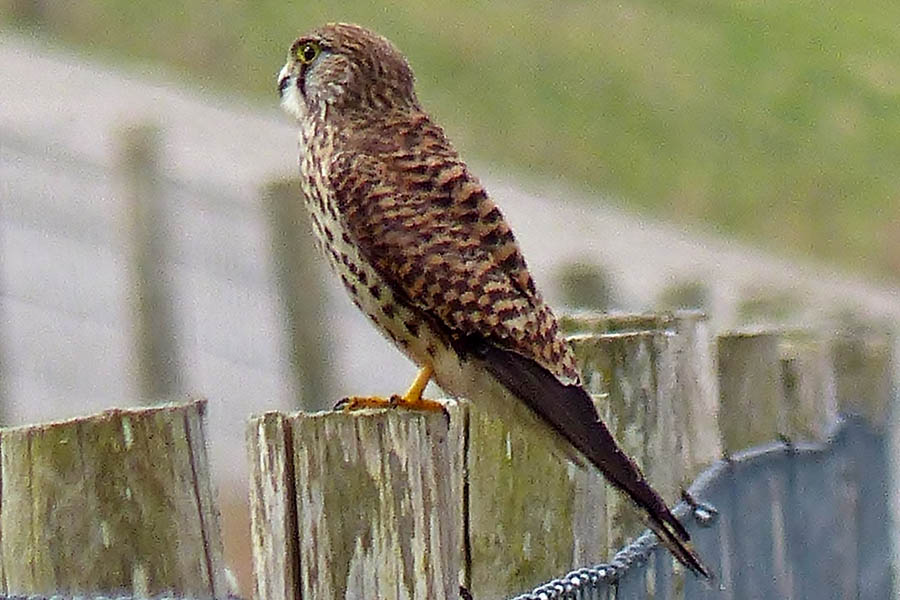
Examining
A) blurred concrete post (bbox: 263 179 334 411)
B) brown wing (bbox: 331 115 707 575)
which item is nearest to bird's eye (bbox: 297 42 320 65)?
brown wing (bbox: 331 115 707 575)

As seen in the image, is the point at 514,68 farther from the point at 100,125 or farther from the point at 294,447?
the point at 294,447

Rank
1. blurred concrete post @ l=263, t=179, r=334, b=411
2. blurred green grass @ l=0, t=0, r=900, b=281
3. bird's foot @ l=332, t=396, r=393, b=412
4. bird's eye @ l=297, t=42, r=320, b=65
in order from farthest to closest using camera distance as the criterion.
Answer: blurred green grass @ l=0, t=0, r=900, b=281, blurred concrete post @ l=263, t=179, r=334, b=411, bird's eye @ l=297, t=42, r=320, b=65, bird's foot @ l=332, t=396, r=393, b=412

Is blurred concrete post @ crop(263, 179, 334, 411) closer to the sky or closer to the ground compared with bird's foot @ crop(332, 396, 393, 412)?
closer to the sky

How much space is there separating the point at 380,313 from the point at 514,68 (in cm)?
2001

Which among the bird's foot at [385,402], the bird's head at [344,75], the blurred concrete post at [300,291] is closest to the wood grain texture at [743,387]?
the bird's foot at [385,402]

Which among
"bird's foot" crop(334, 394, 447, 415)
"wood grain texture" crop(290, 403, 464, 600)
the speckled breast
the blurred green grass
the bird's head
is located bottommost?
"wood grain texture" crop(290, 403, 464, 600)

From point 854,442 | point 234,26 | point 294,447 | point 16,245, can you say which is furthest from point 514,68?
point 294,447

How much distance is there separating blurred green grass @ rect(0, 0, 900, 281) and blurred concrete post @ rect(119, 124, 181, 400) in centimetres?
1243

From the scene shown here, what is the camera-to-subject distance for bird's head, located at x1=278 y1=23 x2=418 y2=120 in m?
5.31

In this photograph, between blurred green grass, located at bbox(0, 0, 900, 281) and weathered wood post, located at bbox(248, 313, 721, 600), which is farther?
blurred green grass, located at bbox(0, 0, 900, 281)

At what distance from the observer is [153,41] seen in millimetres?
24375

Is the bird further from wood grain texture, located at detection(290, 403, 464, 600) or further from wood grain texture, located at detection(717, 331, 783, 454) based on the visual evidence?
wood grain texture, located at detection(290, 403, 464, 600)

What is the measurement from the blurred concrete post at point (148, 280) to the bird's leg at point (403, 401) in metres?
4.44

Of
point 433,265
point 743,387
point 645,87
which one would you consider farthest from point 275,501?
point 645,87
